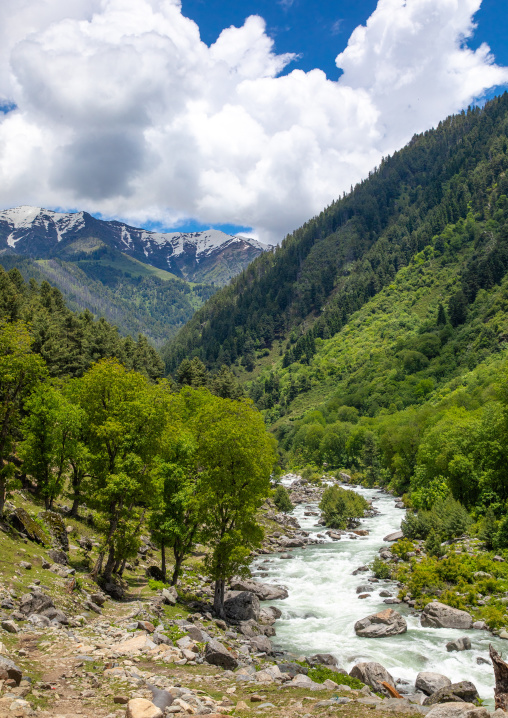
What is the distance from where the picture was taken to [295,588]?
35.1m

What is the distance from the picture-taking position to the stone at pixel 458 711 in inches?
379

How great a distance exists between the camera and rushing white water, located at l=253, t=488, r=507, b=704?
21125 millimetres

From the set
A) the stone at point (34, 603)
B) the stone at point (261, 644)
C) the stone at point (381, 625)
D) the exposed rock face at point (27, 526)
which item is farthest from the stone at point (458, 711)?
the exposed rock face at point (27, 526)

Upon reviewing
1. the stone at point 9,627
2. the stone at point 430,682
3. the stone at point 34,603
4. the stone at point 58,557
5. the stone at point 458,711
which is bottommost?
the stone at point 430,682

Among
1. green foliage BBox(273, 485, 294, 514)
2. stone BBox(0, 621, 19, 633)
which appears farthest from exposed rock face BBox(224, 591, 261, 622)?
green foliage BBox(273, 485, 294, 514)

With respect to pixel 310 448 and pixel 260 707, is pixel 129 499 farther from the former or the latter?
pixel 310 448

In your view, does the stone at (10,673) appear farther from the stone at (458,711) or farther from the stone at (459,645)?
the stone at (459,645)

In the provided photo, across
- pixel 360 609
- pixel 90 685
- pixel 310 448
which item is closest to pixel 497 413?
pixel 360 609

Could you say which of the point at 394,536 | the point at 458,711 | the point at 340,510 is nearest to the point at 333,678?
the point at 458,711

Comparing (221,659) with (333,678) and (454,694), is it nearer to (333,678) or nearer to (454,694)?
(333,678)

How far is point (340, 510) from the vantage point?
59.8 meters

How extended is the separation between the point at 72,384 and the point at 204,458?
20.2 meters

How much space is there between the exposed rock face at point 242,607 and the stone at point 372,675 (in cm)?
956

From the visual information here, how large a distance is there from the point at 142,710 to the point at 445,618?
73.9 feet
